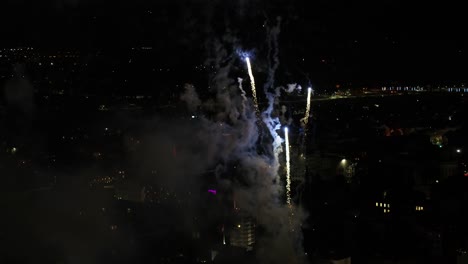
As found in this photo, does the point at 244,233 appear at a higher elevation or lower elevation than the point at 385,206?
lower

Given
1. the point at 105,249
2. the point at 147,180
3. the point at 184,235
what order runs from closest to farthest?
the point at 105,249 → the point at 184,235 → the point at 147,180

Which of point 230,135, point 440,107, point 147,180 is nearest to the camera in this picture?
point 147,180

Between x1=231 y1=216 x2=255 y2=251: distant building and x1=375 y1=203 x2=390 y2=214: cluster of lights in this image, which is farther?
x1=375 y1=203 x2=390 y2=214: cluster of lights

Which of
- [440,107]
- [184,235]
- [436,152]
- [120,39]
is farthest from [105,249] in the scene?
[440,107]

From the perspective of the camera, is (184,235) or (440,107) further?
(440,107)

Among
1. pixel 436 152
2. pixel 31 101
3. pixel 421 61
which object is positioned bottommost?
pixel 436 152

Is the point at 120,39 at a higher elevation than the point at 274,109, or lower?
higher

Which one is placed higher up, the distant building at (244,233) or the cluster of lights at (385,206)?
the cluster of lights at (385,206)

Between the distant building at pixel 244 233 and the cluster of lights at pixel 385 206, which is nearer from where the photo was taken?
the distant building at pixel 244 233

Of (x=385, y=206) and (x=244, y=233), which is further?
(x=385, y=206)

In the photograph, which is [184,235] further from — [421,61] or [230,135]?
[421,61]

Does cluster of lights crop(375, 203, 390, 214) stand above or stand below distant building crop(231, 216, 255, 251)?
above
